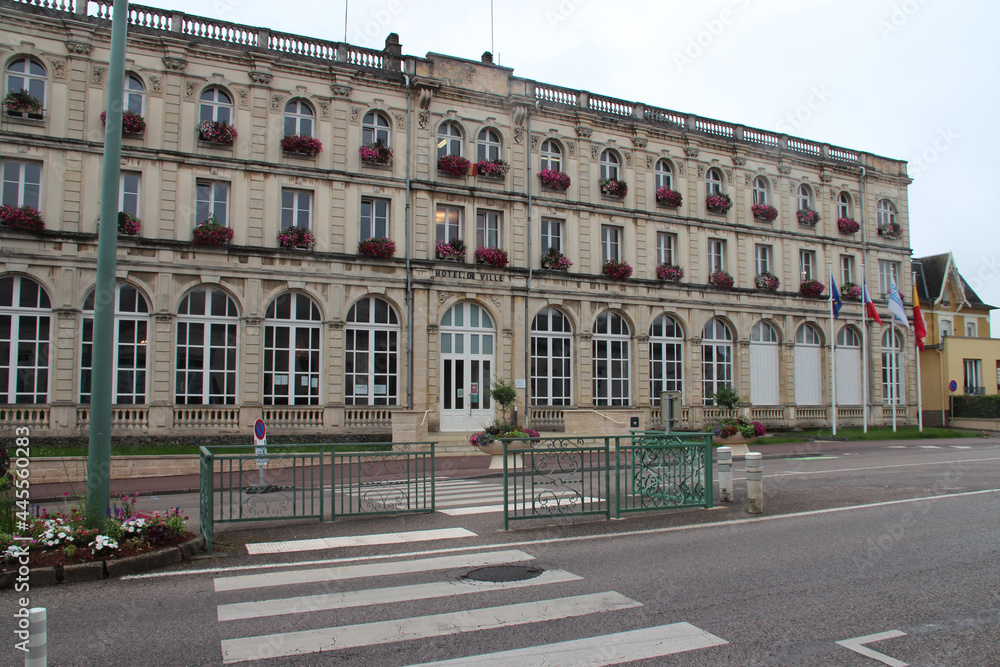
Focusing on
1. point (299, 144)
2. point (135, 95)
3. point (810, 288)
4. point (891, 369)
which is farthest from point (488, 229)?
point (891, 369)

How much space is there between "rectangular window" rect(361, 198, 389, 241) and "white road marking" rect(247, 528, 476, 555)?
17122 millimetres

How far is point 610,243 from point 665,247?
2.98 metres

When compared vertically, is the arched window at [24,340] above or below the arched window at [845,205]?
below

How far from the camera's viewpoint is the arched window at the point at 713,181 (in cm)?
3328

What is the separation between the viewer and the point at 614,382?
29984 mm

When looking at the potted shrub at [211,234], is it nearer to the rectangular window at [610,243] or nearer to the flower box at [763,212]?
the rectangular window at [610,243]

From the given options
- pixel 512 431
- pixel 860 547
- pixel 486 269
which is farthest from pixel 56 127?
pixel 860 547

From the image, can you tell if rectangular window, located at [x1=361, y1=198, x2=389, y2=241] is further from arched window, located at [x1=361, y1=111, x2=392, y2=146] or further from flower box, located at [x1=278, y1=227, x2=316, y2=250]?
arched window, located at [x1=361, y1=111, x2=392, y2=146]

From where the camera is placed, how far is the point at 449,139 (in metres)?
27.2

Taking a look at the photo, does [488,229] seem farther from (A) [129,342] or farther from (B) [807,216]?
(B) [807,216]

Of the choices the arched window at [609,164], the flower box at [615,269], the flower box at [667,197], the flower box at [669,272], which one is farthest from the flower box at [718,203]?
the flower box at [615,269]

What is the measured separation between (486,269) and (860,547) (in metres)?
19.8

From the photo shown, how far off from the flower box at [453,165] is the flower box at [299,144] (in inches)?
179

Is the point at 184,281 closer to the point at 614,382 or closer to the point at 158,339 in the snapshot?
the point at 158,339
